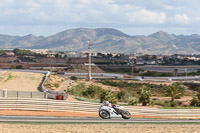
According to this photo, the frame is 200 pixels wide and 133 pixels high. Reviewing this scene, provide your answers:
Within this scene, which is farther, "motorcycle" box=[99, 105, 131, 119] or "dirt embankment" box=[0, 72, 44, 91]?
"dirt embankment" box=[0, 72, 44, 91]

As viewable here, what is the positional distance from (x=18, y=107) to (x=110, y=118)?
8004 mm

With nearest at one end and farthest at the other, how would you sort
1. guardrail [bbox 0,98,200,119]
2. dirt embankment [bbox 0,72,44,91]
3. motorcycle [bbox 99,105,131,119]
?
motorcycle [bbox 99,105,131,119] → guardrail [bbox 0,98,200,119] → dirt embankment [bbox 0,72,44,91]

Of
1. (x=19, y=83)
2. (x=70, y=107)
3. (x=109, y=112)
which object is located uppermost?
(x=109, y=112)

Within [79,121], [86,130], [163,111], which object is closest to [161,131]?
[86,130]

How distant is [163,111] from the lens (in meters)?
29.5

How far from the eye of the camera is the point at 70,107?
92.3 ft

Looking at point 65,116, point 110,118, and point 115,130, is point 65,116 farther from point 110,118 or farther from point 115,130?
point 115,130

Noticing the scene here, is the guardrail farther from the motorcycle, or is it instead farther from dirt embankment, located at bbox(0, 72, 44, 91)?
dirt embankment, located at bbox(0, 72, 44, 91)

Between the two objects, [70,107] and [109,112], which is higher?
[109,112]

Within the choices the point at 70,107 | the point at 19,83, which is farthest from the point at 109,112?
the point at 19,83

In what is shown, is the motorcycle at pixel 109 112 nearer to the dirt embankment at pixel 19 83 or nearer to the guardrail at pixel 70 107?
the guardrail at pixel 70 107

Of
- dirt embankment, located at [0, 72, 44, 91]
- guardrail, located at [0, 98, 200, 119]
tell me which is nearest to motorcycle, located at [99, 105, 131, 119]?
guardrail, located at [0, 98, 200, 119]

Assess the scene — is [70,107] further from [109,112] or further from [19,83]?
[19,83]

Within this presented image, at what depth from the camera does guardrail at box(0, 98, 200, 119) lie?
2748 cm
